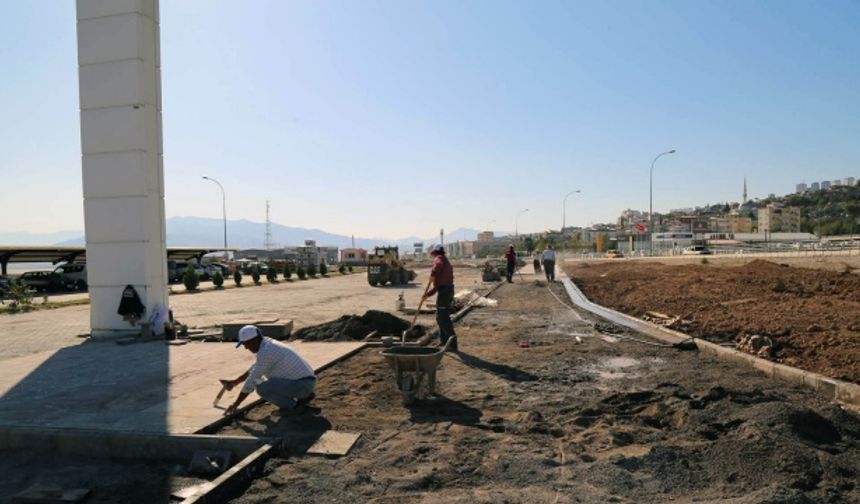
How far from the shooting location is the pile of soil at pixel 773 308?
9.07 meters

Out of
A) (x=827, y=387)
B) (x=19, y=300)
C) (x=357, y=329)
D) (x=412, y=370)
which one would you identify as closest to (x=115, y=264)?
(x=357, y=329)

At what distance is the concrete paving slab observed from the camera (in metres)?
6.37

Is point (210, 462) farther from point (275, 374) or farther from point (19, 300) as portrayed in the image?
point (19, 300)

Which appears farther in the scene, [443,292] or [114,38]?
[114,38]

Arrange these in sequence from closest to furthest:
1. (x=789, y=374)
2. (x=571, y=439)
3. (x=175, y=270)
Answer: (x=571, y=439) < (x=789, y=374) < (x=175, y=270)

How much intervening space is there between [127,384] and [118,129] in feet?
25.6

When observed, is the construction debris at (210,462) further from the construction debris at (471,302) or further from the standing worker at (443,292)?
the construction debris at (471,302)

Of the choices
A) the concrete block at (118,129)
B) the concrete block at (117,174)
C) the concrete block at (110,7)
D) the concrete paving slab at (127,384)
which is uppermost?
the concrete block at (110,7)

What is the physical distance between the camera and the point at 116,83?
13.9m

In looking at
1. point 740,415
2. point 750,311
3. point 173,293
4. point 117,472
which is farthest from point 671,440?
point 173,293

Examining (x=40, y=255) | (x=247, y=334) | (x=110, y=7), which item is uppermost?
(x=110, y=7)

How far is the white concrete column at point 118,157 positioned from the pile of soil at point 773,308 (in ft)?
39.4

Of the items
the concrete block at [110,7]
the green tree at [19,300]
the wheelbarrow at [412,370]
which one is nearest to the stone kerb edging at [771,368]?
the wheelbarrow at [412,370]

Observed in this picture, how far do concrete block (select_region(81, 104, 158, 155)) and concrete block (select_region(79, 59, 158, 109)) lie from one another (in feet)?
0.52
